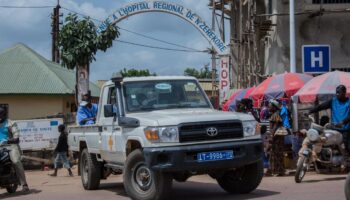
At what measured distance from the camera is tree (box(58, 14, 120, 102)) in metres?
19.1

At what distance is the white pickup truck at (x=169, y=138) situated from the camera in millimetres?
9273

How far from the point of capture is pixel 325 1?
802 inches

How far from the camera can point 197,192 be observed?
11.5 metres

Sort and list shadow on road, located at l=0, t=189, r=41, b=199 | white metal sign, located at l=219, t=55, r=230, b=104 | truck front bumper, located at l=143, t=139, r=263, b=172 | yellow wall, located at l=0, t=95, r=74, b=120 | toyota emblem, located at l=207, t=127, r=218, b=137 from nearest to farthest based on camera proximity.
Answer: truck front bumper, located at l=143, t=139, r=263, b=172 < toyota emblem, located at l=207, t=127, r=218, b=137 < shadow on road, located at l=0, t=189, r=41, b=199 < white metal sign, located at l=219, t=55, r=230, b=104 < yellow wall, located at l=0, t=95, r=74, b=120

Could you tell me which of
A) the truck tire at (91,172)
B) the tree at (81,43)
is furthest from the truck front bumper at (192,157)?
the tree at (81,43)

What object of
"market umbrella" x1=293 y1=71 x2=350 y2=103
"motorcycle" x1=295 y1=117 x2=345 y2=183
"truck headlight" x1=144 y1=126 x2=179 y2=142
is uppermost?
"market umbrella" x1=293 y1=71 x2=350 y2=103

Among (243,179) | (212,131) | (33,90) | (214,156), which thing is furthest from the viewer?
(33,90)

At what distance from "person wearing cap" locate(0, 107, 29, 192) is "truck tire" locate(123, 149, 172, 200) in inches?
135

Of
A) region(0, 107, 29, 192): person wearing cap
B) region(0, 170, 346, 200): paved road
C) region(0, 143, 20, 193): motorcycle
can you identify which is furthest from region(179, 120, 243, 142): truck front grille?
region(0, 143, 20, 193): motorcycle

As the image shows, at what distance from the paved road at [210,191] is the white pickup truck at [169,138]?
502 mm

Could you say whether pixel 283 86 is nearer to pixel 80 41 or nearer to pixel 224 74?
pixel 224 74

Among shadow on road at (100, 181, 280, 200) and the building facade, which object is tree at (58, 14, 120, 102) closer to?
shadow on road at (100, 181, 280, 200)

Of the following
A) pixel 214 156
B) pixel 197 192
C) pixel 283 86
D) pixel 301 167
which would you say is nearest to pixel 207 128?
pixel 214 156

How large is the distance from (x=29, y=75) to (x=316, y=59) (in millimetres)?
22791
